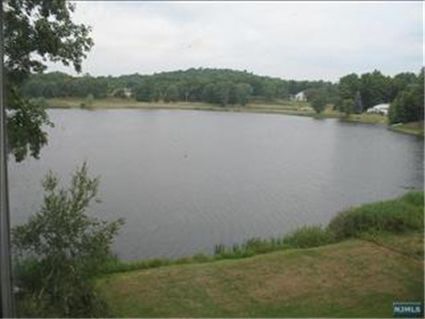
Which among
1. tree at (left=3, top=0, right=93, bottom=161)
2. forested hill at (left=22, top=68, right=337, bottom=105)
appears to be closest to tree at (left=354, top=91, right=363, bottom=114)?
forested hill at (left=22, top=68, right=337, bottom=105)

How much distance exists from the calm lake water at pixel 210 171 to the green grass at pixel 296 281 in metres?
0.56

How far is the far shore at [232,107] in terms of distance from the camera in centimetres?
258

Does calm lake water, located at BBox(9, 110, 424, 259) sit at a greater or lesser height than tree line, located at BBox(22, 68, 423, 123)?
lesser

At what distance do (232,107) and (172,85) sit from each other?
1.28 meters

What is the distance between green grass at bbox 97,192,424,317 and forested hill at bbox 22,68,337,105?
1058mm

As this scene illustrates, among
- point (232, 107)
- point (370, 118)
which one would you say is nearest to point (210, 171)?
point (232, 107)

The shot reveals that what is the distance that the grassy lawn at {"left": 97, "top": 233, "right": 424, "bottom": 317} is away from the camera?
108 inches

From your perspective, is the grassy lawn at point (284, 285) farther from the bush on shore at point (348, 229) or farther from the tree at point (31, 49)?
the tree at point (31, 49)

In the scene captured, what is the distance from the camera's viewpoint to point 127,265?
407cm

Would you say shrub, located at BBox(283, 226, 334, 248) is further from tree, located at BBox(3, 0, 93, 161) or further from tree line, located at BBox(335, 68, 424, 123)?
tree, located at BBox(3, 0, 93, 161)

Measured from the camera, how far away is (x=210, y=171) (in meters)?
8.34

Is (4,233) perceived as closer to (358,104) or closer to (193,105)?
(193,105)

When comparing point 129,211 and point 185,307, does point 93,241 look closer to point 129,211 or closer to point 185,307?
point 185,307

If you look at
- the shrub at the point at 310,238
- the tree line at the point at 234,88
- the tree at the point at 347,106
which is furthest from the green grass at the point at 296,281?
the tree at the point at 347,106
